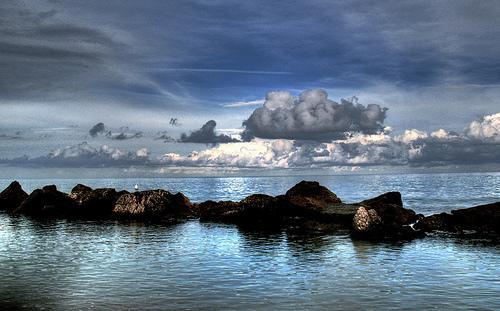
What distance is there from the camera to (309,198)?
67812 millimetres

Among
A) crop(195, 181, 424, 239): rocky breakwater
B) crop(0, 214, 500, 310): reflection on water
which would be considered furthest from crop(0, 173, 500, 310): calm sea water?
crop(195, 181, 424, 239): rocky breakwater

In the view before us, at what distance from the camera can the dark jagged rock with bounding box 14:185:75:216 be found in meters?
80.9

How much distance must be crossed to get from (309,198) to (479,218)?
76.5ft

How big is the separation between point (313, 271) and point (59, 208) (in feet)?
208

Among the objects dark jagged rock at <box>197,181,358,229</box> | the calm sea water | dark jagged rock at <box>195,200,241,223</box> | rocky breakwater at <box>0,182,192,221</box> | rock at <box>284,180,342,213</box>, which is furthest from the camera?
rocky breakwater at <box>0,182,192,221</box>

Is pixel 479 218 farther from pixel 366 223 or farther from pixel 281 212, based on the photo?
pixel 281 212

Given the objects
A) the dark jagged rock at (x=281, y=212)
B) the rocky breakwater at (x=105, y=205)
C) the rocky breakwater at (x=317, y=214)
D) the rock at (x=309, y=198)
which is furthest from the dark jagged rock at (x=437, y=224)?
the rocky breakwater at (x=105, y=205)

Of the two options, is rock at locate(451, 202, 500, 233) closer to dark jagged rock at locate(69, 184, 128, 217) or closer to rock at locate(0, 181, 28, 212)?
dark jagged rock at locate(69, 184, 128, 217)

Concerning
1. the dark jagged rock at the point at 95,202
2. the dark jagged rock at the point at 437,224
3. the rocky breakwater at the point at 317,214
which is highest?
the dark jagged rock at the point at 95,202

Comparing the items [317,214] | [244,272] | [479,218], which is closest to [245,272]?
[244,272]

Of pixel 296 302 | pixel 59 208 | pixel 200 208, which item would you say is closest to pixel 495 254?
pixel 296 302

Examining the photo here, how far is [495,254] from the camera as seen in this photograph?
1442 inches

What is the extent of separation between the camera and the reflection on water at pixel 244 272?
23781 mm

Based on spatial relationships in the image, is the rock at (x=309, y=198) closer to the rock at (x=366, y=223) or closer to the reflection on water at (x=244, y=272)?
the rock at (x=366, y=223)
